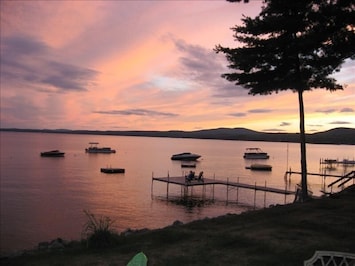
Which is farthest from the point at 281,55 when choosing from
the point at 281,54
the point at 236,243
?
the point at 236,243

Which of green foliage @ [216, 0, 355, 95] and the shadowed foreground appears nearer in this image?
the shadowed foreground

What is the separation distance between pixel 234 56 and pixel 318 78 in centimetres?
477

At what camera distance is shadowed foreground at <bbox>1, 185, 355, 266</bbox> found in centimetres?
1067

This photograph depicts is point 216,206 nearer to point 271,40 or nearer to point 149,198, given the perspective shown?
point 149,198

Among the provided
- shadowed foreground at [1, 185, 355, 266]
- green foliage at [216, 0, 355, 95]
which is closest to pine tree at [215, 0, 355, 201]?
green foliage at [216, 0, 355, 95]

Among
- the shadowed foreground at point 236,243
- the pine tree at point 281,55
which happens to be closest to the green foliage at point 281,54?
the pine tree at point 281,55

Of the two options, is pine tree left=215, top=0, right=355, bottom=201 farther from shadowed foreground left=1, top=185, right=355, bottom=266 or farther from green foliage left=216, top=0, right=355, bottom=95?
shadowed foreground left=1, top=185, right=355, bottom=266

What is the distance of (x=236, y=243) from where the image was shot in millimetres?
12078

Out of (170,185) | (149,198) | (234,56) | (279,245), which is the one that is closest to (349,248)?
(279,245)

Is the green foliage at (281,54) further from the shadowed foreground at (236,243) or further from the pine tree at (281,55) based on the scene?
the shadowed foreground at (236,243)

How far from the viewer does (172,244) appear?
12.7 m

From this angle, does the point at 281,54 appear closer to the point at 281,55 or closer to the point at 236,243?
the point at 281,55

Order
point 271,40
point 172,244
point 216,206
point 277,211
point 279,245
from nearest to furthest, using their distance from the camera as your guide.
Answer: point 279,245, point 172,244, point 277,211, point 271,40, point 216,206

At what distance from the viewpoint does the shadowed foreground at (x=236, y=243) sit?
10.7 m
